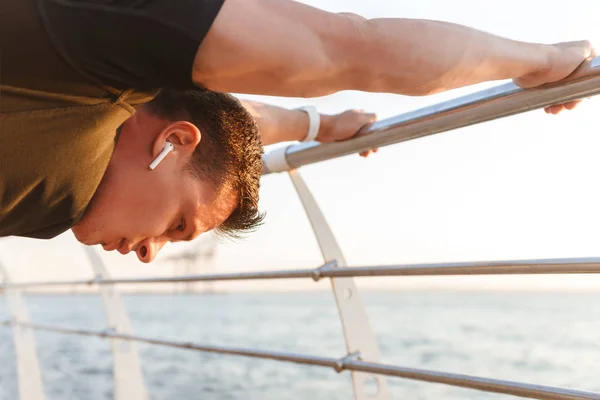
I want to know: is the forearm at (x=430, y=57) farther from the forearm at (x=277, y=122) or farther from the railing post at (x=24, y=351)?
the railing post at (x=24, y=351)

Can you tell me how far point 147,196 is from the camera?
3.52ft

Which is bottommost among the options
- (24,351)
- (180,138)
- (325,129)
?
(180,138)

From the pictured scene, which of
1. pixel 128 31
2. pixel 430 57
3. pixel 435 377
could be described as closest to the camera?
pixel 128 31

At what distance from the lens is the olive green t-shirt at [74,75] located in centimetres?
75

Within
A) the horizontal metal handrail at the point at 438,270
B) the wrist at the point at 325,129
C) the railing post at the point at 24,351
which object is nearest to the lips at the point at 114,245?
the horizontal metal handrail at the point at 438,270

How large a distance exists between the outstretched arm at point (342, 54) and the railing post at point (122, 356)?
4.24ft

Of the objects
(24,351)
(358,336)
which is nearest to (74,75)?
(358,336)

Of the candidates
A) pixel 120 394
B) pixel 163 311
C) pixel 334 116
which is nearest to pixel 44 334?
pixel 120 394

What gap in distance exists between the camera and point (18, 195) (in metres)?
0.90

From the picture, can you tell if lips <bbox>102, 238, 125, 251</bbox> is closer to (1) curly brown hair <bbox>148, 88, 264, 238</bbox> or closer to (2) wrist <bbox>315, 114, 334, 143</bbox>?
(1) curly brown hair <bbox>148, 88, 264, 238</bbox>

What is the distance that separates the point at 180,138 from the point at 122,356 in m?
1.12

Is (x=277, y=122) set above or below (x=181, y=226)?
above

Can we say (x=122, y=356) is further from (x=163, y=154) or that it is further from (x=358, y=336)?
(x=163, y=154)

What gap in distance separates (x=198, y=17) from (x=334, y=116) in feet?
2.03
